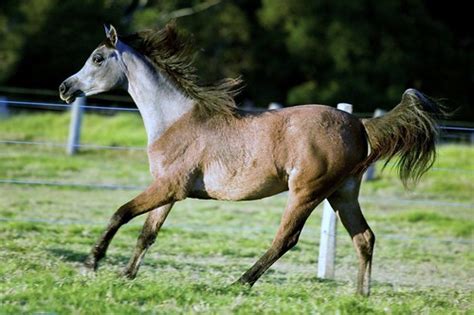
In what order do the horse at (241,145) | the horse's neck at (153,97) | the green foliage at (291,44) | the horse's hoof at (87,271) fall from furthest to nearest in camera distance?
the green foliage at (291,44)
the horse's neck at (153,97)
the horse at (241,145)
the horse's hoof at (87,271)

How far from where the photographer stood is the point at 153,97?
7344 millimetres

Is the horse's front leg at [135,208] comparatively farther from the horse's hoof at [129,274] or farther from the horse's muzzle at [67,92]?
the horse's muzzle at [67,92]

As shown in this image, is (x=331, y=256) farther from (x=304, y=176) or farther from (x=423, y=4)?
(x=423, y=4)

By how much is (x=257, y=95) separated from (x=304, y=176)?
89.3 feet

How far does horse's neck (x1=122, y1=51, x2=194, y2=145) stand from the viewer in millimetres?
7238

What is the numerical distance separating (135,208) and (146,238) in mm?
427

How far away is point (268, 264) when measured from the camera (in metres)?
6.84

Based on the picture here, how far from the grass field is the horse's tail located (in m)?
1.10

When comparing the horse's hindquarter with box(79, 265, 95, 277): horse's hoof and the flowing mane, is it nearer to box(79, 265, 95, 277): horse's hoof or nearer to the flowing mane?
the flowing mane

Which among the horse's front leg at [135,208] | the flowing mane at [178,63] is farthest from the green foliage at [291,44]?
the horse's front leg at [135,208]

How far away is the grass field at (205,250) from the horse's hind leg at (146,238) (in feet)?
0.84

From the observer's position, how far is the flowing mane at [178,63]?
725 centimetres

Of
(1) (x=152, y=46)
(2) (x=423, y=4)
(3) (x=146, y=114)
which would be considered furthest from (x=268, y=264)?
(2) (x=423, y=4)

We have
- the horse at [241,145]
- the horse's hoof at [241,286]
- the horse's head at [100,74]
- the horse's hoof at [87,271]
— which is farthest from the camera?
the horse's head at [100,74]
